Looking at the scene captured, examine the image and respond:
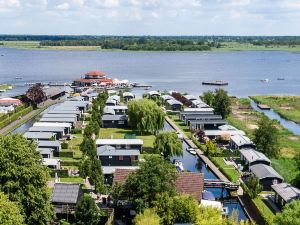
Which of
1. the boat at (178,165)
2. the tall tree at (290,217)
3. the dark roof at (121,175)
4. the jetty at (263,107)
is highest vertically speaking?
the tall tree at (290,217)

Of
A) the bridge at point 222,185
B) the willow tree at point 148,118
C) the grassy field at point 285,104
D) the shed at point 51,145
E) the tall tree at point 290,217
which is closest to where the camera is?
the tall tree at point 290,217

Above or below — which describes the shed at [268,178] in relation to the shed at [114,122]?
above

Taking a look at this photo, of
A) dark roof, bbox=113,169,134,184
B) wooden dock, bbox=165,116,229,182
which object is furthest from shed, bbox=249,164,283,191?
dark roof, bbox=113,169,134,184

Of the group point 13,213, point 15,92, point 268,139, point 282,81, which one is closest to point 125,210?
point 13,213

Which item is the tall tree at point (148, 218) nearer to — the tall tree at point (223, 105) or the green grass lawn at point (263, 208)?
the green grass lawn at point (263, 208)

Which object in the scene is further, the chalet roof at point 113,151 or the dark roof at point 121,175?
the chalet roof at point 113,151

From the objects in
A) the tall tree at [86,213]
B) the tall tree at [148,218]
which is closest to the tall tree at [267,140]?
the tall tree at [148,218]
